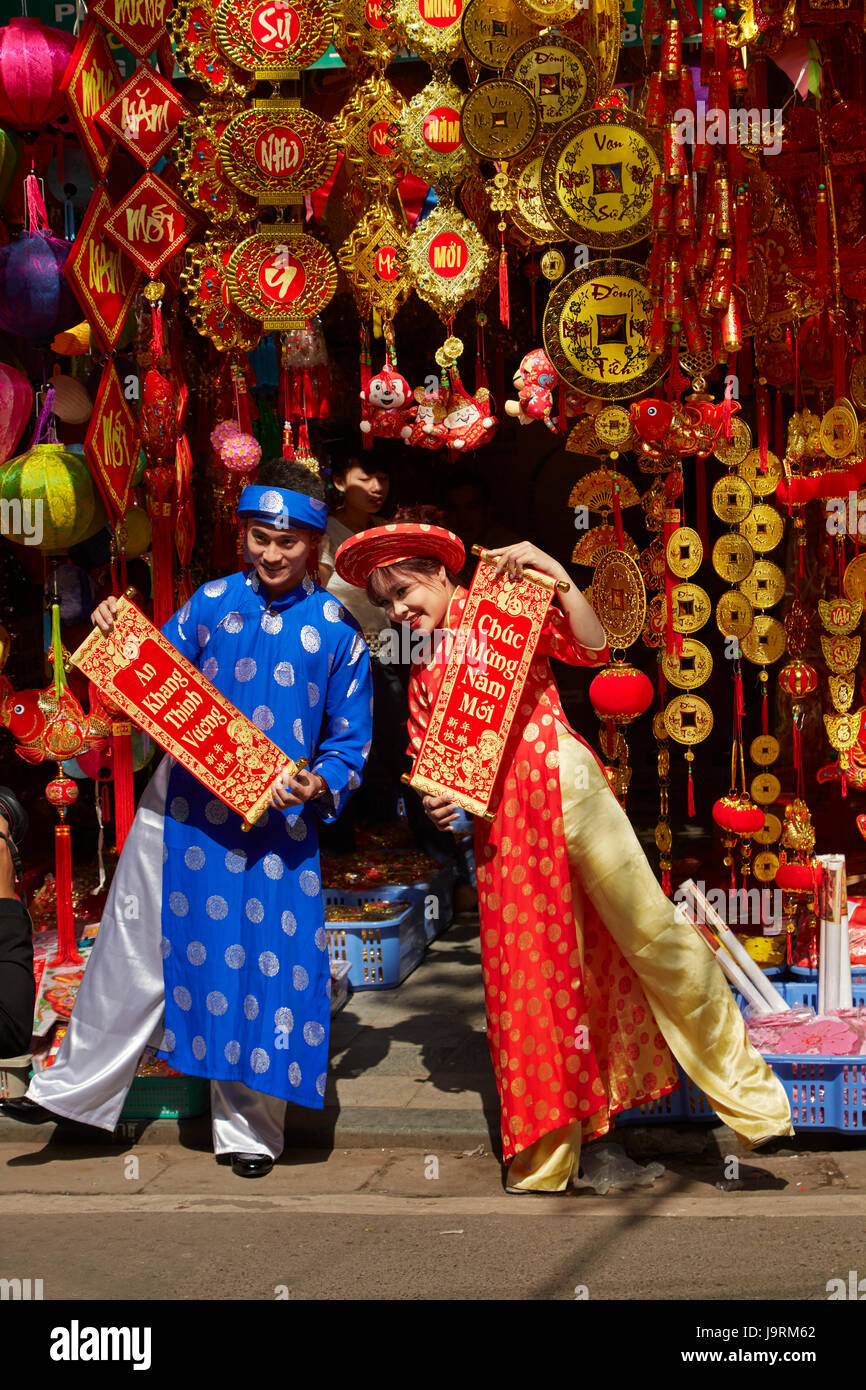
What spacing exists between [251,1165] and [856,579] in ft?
7.99

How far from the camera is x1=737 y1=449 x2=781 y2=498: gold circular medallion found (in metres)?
4.75

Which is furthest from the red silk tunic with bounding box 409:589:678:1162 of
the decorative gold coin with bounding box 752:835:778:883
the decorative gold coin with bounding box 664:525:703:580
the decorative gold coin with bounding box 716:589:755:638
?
the decorative gold coin with bounding box 752:835:778:883

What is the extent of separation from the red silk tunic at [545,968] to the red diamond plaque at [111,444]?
141cm

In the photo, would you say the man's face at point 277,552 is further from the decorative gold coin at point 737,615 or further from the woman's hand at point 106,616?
the decorative gold coin at point 737,615

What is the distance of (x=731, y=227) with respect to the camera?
13.4 feet

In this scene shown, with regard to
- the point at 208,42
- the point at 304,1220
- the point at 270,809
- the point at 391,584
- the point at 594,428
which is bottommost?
the point at 304,1220

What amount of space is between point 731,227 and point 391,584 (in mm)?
1268

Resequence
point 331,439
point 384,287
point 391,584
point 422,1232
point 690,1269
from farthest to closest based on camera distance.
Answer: point 331,439, point 384,287, point 391,584, point 422,1232, point 690,1269

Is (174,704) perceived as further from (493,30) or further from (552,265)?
(493,30)

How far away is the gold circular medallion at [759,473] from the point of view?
4754mm

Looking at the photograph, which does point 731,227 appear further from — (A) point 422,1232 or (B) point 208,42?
(A) point 422,1232

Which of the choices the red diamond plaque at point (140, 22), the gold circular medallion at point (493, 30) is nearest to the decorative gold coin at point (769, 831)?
the gold circular medallion at point (493, 30)

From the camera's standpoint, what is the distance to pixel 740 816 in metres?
4.81

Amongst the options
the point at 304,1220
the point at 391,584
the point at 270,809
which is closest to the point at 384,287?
the point at 391,584
